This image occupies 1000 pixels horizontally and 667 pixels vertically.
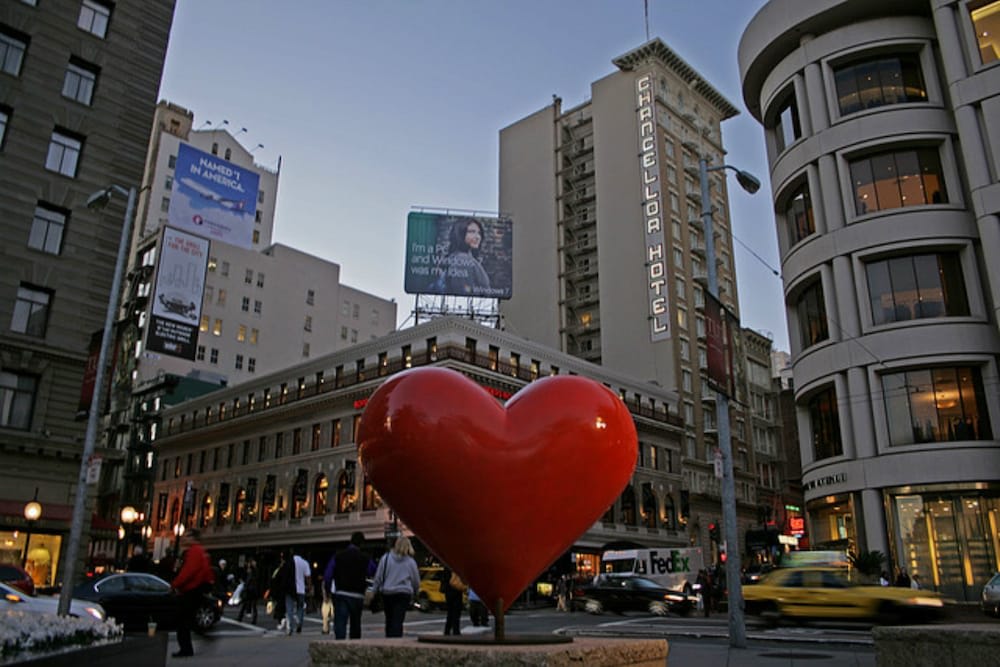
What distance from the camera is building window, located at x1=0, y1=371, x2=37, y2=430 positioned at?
86.3ft

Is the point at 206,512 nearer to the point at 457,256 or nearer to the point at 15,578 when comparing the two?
the point at 457,256

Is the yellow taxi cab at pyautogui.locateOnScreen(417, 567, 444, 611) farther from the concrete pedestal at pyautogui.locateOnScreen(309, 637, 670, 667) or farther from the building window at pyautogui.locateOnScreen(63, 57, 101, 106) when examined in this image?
the concrete pedestal at pyautogui.locateOnScreen(309, 637, 670, 667)

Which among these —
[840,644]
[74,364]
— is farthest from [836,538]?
[74,364]

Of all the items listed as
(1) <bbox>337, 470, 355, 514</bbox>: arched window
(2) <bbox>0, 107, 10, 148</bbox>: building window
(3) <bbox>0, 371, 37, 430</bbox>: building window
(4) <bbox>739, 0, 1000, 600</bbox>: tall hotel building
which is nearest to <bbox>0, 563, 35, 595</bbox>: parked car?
(3) <bbox>0, 371, 37, 430</bbox>: building window

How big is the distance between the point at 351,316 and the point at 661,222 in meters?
36.4

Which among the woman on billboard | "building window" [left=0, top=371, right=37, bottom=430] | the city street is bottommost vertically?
the city street

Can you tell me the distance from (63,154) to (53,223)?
2842 mm

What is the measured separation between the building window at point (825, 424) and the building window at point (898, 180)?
8575mm

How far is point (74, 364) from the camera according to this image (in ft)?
91.4

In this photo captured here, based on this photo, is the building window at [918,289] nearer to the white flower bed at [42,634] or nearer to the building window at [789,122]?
the building window at [789,122]

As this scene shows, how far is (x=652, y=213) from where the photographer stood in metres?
65.3

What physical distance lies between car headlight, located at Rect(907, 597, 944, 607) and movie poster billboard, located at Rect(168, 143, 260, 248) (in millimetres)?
26480

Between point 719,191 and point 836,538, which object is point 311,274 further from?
point 836,538

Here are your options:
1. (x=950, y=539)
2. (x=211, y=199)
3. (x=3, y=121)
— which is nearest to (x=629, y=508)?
(x=950, y=539)
